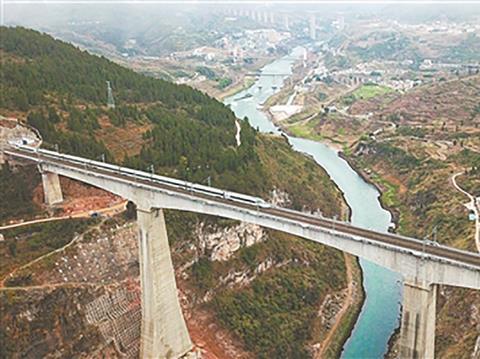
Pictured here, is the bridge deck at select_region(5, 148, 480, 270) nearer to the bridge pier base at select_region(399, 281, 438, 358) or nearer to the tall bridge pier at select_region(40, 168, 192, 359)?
the bridge pier base at select_region(399, 281, 438, 358)

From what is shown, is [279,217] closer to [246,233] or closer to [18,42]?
[246,233]

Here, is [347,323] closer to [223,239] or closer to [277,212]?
Result: [223,239]

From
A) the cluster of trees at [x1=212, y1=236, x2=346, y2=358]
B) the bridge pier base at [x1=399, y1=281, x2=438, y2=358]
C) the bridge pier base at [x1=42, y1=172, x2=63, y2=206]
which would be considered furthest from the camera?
the bridge pier base at [x1=42, y1=172, x2=63, y2=206]

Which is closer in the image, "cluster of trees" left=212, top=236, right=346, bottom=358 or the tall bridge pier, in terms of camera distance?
the tall bridge pier

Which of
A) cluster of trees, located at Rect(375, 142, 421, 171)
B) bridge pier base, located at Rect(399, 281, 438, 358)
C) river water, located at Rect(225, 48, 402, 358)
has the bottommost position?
river water, located at Rect(225, 48, 402, 358)

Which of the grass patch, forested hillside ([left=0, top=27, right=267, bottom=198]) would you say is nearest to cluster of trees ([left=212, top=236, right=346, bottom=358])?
forested hillside ([left=0, top=27, right=267, bottom=198])

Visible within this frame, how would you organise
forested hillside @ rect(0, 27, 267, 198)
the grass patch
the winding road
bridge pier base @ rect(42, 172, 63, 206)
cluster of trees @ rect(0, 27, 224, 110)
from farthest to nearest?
the grass patch, cluster of trees @ rect(0, 27, 224, 110), forested hillside @ rect(0, 27, 267, 198), the winding road, bridge pier base @ rect(42, 172, 63, 206)

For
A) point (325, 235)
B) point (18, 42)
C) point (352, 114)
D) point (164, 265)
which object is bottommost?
point (352, 114)

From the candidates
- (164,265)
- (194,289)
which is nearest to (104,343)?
(164,265)
